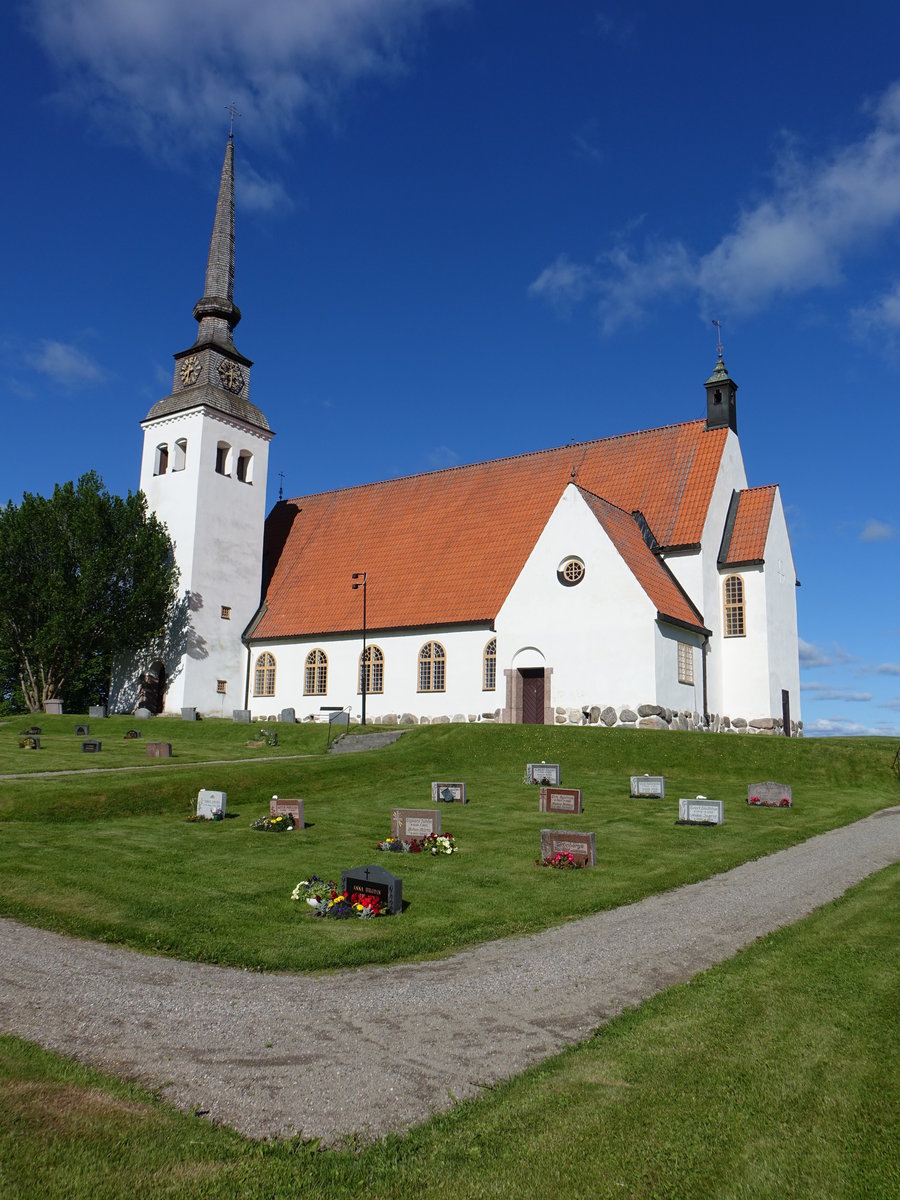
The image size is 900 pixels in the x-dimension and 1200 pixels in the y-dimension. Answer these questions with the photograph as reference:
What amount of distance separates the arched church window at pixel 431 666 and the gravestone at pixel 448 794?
15.1 meters

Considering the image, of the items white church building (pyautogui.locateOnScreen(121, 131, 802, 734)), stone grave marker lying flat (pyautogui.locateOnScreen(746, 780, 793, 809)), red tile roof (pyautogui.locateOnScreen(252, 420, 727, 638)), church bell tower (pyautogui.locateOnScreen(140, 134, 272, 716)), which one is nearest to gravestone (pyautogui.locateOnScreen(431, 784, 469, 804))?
stone grave marker lying flat (pyautogui.locateOnScreen(746, 780, 793, 809))

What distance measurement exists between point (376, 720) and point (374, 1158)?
107ft

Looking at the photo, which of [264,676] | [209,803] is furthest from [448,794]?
[264,676]

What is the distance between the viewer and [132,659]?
4209cm

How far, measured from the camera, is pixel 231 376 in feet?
144

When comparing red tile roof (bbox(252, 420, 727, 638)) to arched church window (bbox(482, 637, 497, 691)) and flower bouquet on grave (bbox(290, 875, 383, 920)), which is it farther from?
flower bouquet on grave (bbox(290, 875, 383, 920))

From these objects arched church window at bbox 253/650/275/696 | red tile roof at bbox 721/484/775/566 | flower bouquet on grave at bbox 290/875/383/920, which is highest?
red tile roof at bbox 721/484/775/566

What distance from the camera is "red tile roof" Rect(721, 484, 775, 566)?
3456 cm

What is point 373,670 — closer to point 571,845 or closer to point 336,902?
point 571,845

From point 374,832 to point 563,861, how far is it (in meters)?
4.48

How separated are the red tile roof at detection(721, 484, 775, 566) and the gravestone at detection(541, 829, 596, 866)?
22747 millimetres

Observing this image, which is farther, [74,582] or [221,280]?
[221,280]

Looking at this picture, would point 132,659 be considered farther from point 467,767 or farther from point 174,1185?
point 174,1185

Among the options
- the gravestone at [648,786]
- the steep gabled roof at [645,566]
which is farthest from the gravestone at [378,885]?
the steep gabled roof at [645,566]
